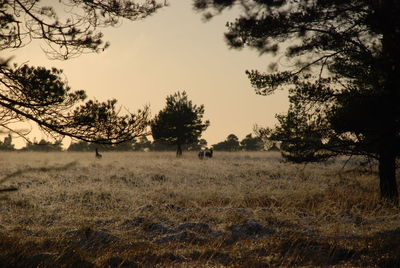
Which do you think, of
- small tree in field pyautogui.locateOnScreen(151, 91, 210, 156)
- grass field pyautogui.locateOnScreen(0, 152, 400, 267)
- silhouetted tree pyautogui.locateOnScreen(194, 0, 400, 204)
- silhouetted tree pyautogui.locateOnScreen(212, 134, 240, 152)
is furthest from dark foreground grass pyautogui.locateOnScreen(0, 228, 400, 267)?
silhouetted tree pyautogui.locateOnScreen(212, 134, 240, 152)

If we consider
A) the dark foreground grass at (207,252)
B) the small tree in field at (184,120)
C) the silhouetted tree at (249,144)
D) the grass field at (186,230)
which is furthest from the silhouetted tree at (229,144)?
the dark foreground grass at (207,252)

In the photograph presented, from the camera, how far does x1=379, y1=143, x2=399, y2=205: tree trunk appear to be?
10375 mm

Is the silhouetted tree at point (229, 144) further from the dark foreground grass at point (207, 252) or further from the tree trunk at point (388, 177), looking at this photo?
the dark foreground grass at point (207, 252)

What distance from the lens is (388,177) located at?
10562 mm

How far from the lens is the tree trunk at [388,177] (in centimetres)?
1038

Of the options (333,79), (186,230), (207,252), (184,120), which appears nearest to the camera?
(207,252)

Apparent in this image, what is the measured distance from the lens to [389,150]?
388 inches

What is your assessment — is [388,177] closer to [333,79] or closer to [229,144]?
Result: [333,79]

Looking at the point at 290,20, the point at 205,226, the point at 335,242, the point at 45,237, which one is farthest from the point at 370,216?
the point at 45,237

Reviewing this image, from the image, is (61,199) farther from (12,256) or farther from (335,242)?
(335,242)

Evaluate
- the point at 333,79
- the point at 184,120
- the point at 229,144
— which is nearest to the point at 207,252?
the point at 333,79

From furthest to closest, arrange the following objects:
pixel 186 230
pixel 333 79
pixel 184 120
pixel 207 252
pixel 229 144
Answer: pixel 229 144 < pixel 184 120 < pixel 333 79 < pixel 186 230 < pixel 207 252

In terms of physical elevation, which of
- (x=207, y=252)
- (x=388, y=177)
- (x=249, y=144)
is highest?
(x=249, y=144)

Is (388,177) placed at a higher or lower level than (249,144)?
lower
